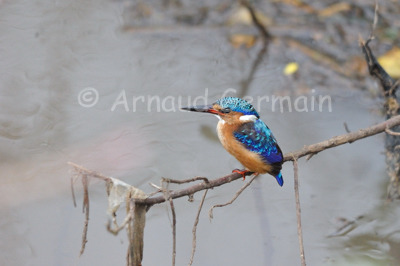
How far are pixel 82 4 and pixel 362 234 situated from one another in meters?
4.20

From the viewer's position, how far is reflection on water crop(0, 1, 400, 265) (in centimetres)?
419

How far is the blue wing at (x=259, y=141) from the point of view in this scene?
291 centimetres

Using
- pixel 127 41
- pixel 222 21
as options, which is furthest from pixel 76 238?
pixel 222 21

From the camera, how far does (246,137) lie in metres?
2.95

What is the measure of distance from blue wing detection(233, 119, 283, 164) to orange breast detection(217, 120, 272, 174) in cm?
2

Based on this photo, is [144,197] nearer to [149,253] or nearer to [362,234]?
[149,253]
